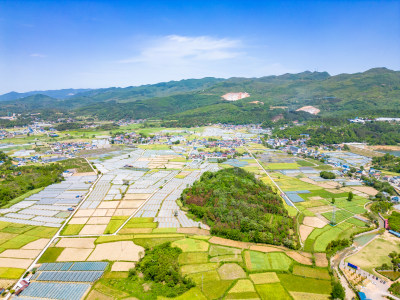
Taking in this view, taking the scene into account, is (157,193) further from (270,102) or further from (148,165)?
(270,102)

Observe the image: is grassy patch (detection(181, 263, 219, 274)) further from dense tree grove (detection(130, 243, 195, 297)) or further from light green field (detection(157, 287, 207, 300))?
light green field (detection(157, 287, 207, 300))

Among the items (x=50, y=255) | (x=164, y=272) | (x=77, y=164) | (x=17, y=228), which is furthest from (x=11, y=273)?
(x=77, y=164)

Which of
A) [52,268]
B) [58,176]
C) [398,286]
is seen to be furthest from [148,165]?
[398,286]

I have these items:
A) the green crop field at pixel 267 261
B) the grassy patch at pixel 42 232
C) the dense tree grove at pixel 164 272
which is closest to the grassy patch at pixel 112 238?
the dense tree grove at pixel 164 272

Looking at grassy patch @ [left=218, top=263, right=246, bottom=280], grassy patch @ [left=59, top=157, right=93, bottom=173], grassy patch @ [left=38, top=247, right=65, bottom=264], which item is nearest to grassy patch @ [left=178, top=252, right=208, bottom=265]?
grassy patch @ [left=218, top=263, right=246, bottom=280]

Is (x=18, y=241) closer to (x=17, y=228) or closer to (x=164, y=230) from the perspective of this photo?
(x=17, y=228)
